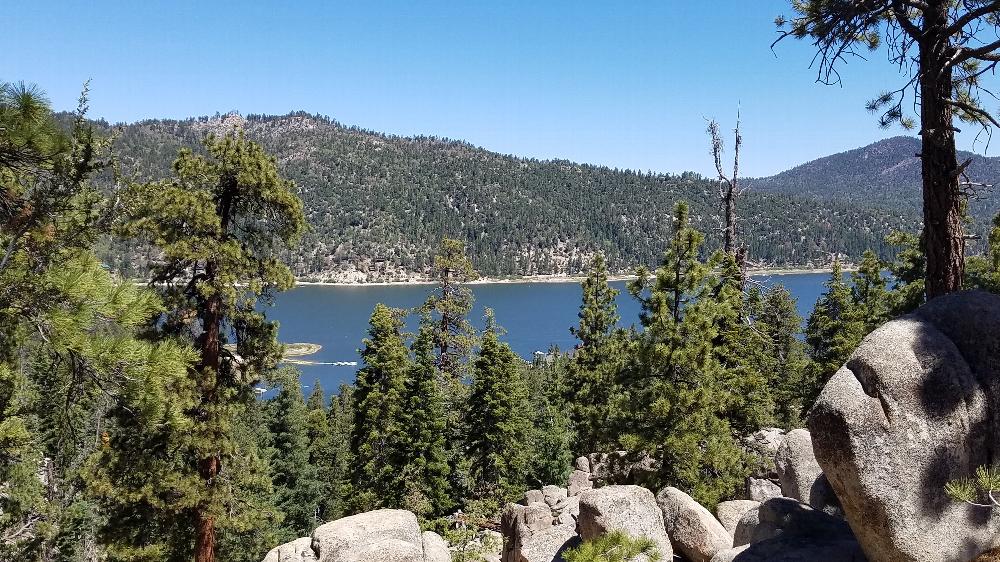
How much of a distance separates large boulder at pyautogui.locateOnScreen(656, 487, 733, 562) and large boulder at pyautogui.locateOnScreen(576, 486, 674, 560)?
34cm

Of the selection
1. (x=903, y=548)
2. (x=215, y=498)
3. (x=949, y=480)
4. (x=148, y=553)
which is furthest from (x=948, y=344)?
(x=148, y=553)

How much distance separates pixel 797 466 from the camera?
41.6 feet

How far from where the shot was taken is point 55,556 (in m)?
29.9

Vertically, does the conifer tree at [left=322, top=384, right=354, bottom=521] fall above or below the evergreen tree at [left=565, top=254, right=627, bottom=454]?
below

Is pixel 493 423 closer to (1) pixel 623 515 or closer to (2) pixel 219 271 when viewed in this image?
(1) pixel 623 515

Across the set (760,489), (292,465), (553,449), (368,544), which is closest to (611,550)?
(368,544)

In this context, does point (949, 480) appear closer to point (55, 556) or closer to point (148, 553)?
point (148, 553)

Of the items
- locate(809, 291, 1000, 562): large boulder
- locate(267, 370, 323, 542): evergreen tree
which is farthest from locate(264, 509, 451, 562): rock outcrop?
locate(267, 370, 323, 542): evergreen tree

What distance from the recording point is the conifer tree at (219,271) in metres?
12.6

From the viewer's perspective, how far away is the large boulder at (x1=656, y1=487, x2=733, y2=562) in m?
11.2

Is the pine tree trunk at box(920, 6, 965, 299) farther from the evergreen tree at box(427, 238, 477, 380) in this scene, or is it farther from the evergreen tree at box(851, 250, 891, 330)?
the evergreen tree at box(427, 238, 477, 380)

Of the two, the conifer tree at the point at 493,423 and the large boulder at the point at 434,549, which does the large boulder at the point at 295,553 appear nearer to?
the large boulder at the point at 434,549

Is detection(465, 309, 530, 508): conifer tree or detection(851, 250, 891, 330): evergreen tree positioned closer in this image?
detection(851, 250, 891, 330): evergreen tree

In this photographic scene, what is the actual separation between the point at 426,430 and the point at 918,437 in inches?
877
